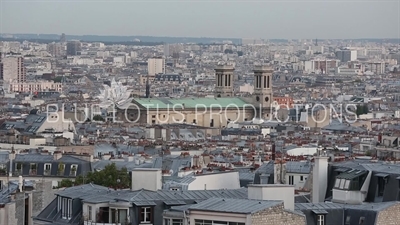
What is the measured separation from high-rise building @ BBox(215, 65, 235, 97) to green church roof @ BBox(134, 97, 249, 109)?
14.9ft

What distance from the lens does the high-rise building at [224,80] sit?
110 metres

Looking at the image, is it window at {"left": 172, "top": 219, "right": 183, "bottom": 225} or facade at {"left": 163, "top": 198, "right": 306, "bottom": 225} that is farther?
window at {"left": 172, "top": 219, "right": 183, "bottom": 225}

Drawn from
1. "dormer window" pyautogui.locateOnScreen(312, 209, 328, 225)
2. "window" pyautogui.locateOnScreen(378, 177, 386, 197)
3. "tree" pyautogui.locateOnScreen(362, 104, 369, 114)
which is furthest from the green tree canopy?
"tree" pyautogui.locateOnScreen(362, 104, 369, 114)

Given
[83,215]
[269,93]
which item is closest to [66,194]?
[83,215]

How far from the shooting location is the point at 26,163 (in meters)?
37.2

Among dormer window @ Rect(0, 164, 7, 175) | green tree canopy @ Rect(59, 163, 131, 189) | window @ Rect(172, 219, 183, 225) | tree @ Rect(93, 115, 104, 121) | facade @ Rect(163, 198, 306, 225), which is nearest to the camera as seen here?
facade @ Rect(163, 198, 306, 225)

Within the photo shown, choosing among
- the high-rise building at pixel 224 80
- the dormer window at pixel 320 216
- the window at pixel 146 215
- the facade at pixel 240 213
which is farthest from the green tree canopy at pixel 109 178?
the high-rise building at pixel 224 80

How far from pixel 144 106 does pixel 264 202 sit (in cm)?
7886

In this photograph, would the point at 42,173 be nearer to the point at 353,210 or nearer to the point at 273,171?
the point at 273,171

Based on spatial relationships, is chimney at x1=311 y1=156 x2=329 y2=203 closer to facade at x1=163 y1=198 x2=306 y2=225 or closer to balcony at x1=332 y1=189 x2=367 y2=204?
balcony at x1=332 y1=189 x2=367 y2=204

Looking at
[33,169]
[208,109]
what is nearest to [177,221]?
[33,169]


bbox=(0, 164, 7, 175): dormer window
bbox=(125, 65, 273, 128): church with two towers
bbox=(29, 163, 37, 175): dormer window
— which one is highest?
bbox=(0, 164, 7, 175): dormer window

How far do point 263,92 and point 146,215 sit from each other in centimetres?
8566

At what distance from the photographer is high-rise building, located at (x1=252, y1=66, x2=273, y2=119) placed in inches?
4085
